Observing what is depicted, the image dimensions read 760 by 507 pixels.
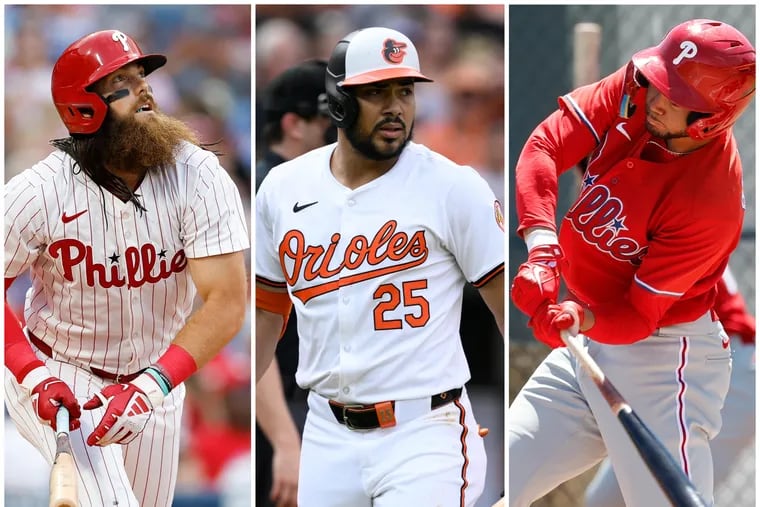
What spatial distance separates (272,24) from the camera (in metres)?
3.96

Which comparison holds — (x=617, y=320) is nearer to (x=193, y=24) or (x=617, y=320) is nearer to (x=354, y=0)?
(x=354, y=0)

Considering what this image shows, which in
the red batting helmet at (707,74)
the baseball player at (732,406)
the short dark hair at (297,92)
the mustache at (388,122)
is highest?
the red batting helmet at (707,74)

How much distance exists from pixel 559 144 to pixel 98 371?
4.62ft

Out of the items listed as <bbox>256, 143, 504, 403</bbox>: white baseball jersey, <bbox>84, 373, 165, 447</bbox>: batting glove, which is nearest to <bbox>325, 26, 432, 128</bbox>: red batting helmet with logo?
<bbox>256, 143, 504, 403</bbox>: white baseball jersey

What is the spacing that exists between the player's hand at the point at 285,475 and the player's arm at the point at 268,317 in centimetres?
47

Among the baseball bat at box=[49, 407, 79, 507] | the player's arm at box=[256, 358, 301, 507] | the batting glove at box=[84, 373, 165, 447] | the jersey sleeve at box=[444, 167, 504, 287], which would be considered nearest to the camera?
the baseball bat at box=[49, 407, 79, 507]

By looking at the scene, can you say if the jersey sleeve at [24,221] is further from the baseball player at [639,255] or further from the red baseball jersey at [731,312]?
the red baseball jersey at [731,312]

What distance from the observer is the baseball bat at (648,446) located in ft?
8.73

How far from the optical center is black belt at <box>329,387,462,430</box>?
2994 mm

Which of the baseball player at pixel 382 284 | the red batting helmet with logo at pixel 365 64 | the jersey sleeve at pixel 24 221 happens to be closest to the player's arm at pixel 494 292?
the baseball player at pixel 382 284

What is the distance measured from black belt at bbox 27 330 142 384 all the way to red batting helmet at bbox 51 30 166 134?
1.91 feet

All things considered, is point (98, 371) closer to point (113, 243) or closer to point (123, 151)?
point (113, 243)

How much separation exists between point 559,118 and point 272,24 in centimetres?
119

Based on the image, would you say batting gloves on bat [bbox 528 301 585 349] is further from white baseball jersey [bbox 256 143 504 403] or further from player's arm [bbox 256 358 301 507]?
player's arm [bbox 256 358 301 507]
